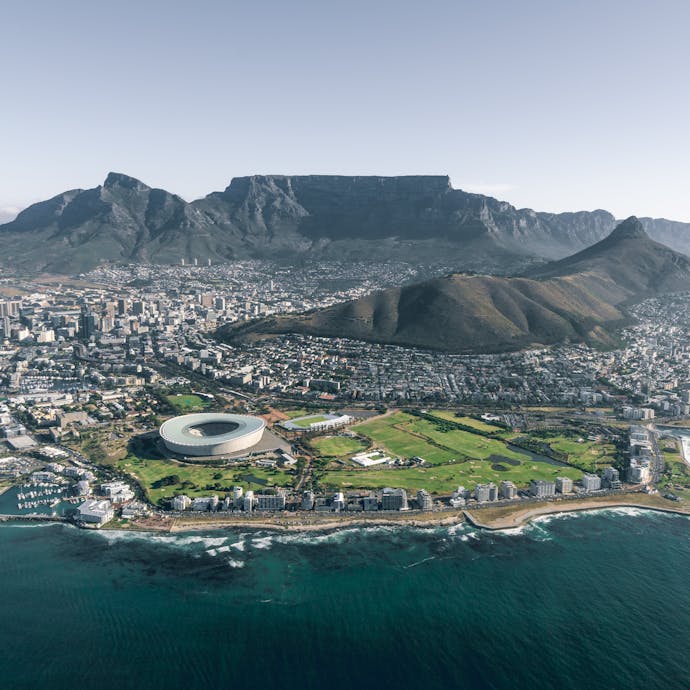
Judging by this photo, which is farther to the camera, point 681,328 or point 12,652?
point 681,328

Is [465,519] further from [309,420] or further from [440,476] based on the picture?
[309,420]

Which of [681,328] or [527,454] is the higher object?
[681,328]

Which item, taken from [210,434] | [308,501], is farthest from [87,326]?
[308,501]

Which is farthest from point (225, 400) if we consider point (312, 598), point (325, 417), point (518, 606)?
point (518, 606)

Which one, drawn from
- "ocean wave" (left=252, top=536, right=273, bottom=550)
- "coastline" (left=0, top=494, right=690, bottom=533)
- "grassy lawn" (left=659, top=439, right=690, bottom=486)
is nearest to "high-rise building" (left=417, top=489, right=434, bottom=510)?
"coastline" (left=0, top=494, right=690, bottom=533)

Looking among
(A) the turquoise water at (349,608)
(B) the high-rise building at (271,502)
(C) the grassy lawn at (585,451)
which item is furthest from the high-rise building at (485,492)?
(B) the high-rise building at (271,502)

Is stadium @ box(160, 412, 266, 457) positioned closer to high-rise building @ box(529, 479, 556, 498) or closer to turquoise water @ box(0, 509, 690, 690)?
turquoise water @ box(0, 509, 690, 690)

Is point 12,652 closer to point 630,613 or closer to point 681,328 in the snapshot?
point 630,613
